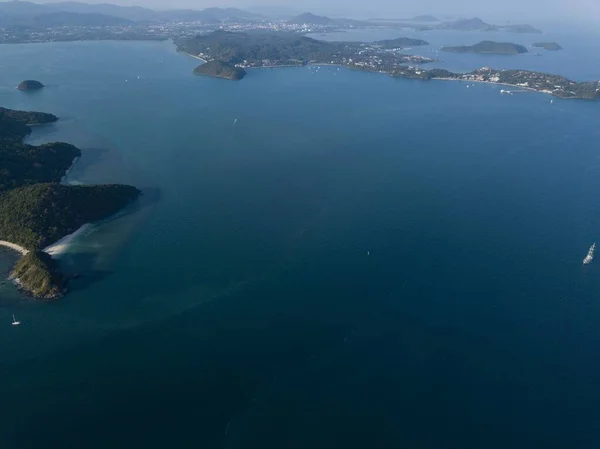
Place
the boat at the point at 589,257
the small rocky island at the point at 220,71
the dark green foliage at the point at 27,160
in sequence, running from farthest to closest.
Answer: the small rocky island at the point at 220,71, the dark green foliage at the point at 27,160, the boat at the point at 589,257

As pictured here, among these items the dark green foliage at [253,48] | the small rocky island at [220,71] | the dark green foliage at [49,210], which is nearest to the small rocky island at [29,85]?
the small rocky island at [220,71]

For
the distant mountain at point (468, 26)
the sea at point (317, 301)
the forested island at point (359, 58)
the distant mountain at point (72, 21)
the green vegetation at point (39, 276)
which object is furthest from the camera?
the distant mountain at point (468, 26)

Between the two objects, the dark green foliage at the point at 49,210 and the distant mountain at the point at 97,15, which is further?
the distant mountain at the point at 97,15

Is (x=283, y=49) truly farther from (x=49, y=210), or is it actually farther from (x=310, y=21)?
(x=310, y=21)

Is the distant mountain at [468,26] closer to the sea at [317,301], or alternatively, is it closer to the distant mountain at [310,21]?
the distant mountain at [310,21]

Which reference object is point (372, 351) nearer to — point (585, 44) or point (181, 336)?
point (181, 336)

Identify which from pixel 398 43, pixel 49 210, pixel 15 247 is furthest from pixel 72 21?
pixel 15 247

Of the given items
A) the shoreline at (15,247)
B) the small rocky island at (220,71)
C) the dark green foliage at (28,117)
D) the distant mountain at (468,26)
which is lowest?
the shoreline at (15,247)

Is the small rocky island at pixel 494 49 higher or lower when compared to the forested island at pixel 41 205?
higher
